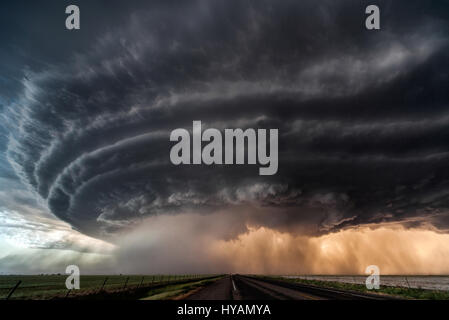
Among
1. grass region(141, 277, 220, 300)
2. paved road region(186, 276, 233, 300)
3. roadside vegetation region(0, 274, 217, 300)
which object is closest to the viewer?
paved road region(186, 276, 233, 300)

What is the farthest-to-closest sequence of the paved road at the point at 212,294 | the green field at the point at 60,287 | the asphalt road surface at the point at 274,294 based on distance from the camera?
the green field at the point at 60,287 → the asphalt road surface at the point at 274,294 → the paved road at the point at 212,294

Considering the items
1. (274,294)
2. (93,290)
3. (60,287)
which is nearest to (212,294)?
(274,294)

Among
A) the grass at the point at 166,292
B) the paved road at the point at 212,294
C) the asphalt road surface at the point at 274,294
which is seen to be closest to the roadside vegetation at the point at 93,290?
the grass at the point at 166,292

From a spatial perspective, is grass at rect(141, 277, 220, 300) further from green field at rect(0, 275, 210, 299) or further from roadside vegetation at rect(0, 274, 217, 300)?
green field at rect(0, 275, 210, 299)

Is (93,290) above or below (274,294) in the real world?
below

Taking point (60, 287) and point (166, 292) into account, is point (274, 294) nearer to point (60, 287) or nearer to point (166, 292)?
point (166, 292)

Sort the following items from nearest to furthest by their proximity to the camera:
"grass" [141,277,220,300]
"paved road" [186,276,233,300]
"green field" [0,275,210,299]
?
1. "paved road" [186,276,233,300]
2. "grass" [141,277,220,300]
3. "green field" [0,275,210,299]

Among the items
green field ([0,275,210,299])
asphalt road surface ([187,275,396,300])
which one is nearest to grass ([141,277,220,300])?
asphalt road surface ([187,275,396,300])

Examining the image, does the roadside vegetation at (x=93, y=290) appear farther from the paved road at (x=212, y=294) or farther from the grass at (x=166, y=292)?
the paved road at (x=212, y=294)
